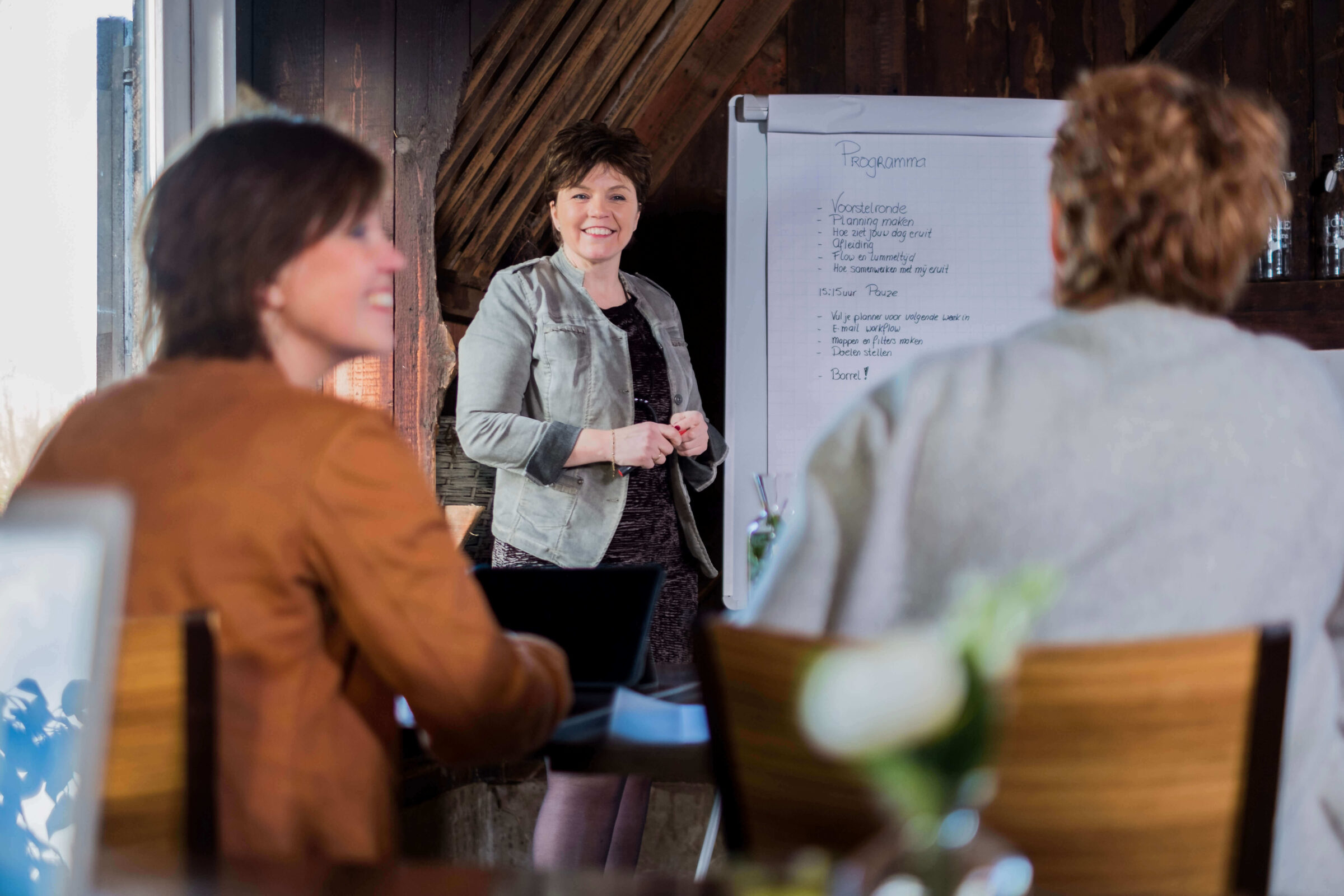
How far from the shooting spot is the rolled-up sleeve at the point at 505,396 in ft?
7.41

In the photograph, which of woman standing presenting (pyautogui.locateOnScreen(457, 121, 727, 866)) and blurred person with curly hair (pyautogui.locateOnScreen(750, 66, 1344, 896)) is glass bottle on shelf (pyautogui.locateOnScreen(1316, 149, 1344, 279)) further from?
blurred person with curly hair (pyautogui.locateOnScreen(750, 66, 1344, 896))

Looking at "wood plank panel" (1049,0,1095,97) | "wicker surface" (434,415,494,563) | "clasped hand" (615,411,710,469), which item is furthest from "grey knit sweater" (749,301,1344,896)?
"wood plank panel" (1049,0,1095,97)

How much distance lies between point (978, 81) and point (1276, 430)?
3.12 m

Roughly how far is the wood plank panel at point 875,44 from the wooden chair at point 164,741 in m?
3.32

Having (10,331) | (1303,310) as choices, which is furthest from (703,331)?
(10,331)

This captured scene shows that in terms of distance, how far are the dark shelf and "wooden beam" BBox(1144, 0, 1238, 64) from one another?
79 centimetres

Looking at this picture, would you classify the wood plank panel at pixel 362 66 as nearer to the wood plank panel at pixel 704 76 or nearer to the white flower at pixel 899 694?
the wood plank panel at pixel 704 76

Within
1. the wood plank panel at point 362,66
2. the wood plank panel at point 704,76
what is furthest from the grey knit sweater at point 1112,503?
the wood plank panel at point 704,76

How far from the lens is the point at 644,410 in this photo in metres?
2.49

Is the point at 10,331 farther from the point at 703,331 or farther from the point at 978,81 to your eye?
the point at 978,81

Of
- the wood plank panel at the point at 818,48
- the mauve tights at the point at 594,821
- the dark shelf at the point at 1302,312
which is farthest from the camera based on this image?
the wood plank panel at the point at 818,48

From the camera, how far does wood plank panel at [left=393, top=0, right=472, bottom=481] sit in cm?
243

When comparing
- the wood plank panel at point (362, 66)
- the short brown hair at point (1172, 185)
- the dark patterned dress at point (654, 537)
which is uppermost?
the wood plank panel at point (362, 66)

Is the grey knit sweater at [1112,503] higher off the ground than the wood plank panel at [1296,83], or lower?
lower
